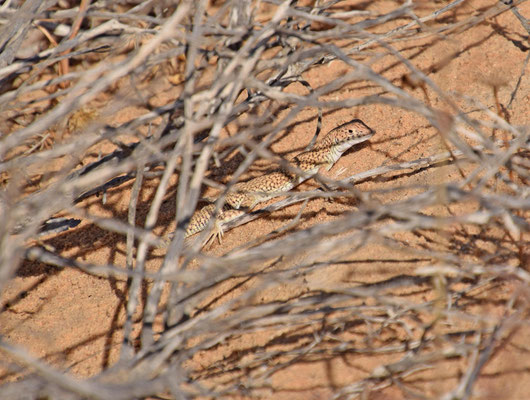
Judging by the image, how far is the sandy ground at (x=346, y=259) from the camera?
288 cm

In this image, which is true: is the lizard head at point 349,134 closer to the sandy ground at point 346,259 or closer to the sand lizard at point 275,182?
the sand lizard at point 275,182

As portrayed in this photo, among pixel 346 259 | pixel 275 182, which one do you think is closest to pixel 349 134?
pixel 275 182

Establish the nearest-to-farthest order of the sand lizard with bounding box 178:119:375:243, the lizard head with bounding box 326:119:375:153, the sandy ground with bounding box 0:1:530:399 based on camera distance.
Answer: the sandy ground with bounding box 0:1:530:399 < the lizard head with bounding box 326:119:375:153 < the sand lizard with bounding box 178:119:375:243

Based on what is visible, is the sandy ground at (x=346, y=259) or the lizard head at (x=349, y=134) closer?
the sandy ground at (x=346, y=259)

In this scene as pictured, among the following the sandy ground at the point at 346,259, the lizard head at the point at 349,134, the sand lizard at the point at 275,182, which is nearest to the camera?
the sandy ground at the point at 346,259

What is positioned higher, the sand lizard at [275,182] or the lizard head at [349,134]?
the lizard head at [349,134]

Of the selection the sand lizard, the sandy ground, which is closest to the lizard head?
the sand lizard

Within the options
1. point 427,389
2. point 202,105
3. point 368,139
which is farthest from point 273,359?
point 368,139

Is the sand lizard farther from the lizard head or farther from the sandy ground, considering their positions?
the sandy ground

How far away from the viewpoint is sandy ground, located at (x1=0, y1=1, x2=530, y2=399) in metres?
2.88

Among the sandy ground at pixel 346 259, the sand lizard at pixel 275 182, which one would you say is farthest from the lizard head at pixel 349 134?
the sandy ground at pixel 346 259

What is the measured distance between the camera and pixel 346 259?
3.50m

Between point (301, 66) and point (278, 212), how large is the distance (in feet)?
4.33

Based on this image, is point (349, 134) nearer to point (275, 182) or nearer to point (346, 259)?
point (275, 182)
